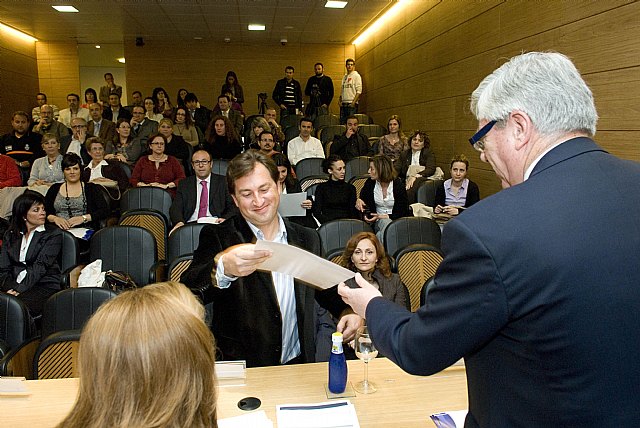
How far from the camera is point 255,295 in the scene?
6.90 ft

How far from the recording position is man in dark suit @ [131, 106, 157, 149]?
26.7ft

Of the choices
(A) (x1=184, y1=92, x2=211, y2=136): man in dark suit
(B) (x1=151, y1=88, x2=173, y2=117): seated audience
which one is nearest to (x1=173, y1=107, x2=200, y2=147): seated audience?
(A) (x1=184, y1=92, x2=211, y2=136): man in dark suit

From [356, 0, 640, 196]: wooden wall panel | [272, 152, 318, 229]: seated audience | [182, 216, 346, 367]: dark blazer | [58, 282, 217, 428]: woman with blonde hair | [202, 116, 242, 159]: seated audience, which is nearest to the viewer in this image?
[58, 282, 217, 428]: woman with blonde hair

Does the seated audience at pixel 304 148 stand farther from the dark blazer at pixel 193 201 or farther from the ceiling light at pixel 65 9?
the ceiling light at pixel 65 9

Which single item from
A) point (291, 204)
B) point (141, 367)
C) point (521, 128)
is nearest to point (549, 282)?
point (521, 128)

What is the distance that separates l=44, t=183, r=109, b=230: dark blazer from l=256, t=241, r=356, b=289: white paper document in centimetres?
420

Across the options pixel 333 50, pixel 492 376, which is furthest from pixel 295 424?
pixel 333 50

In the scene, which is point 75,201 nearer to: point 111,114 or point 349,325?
point 349,325

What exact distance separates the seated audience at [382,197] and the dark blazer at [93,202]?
9.26 feet

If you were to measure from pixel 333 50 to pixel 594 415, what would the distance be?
14.7 m

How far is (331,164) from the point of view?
562 centimetres

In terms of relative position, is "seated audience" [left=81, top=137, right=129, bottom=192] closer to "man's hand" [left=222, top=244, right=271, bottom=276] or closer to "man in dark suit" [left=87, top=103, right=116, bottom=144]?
"man in dark suit" [left=87, top=103, right=116, bottom=144]

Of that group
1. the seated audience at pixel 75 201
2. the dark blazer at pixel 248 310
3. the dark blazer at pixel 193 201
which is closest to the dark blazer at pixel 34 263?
the seated audience at pixel 75 201

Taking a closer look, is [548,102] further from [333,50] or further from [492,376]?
[333,50]
